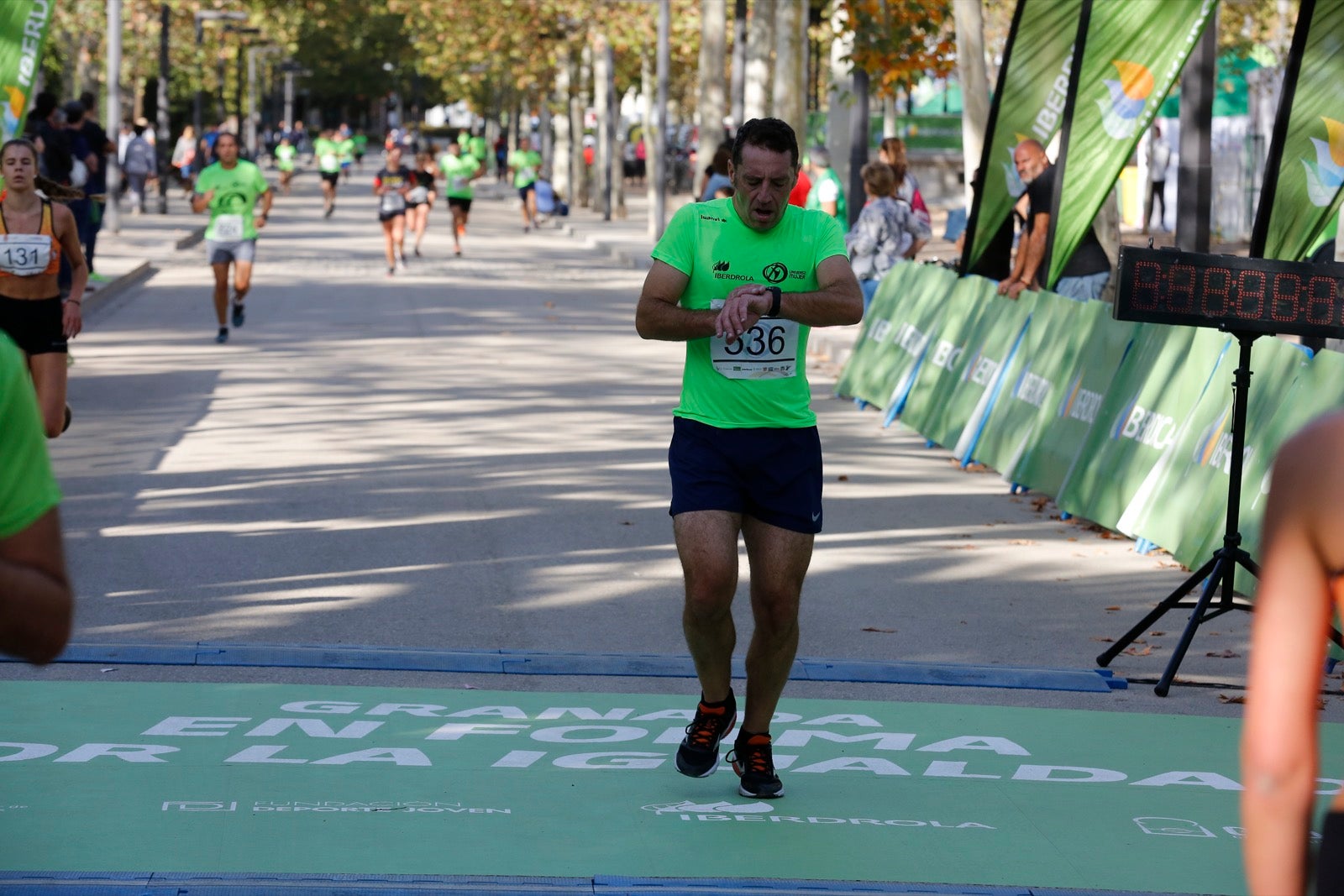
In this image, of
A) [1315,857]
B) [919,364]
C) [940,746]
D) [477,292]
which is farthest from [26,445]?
[477,292]

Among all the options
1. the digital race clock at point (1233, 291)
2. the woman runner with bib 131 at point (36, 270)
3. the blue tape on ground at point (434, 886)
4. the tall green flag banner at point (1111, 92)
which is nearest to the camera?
the blue tape on ground at point (434, 886)

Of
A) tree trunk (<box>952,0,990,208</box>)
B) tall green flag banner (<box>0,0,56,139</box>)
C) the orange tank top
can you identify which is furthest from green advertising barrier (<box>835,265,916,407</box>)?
the orange tank top

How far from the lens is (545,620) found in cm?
837

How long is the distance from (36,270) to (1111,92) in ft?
21.8

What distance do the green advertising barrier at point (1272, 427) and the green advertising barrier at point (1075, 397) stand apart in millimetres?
1907

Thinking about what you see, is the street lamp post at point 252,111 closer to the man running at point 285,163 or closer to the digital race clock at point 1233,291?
the man running at point 285,163

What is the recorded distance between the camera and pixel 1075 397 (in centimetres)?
1134

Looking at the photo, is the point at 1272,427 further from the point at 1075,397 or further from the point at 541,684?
the point at 541,684

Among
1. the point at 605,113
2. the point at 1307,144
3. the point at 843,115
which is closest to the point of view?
the point at 1307,144

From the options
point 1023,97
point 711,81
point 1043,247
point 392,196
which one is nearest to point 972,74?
point 1023,97

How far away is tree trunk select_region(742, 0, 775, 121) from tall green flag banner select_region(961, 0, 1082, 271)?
1691 centimetres

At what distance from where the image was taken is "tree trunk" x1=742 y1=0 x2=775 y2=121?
32.0m

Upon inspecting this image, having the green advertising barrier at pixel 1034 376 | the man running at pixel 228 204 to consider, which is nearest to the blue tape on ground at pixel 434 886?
the green advertising barrier at pixel 1034 376

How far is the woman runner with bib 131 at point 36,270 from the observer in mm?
10383
